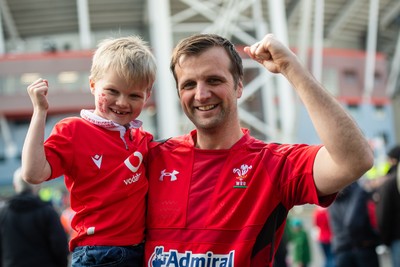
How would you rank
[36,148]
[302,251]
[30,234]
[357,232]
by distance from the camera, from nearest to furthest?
[36,148] → [30,234] → [357,232] → [302,251]

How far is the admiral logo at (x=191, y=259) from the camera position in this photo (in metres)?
1.96

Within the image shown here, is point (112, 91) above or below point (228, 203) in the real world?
above

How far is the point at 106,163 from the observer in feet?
7.00

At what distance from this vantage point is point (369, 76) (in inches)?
1203

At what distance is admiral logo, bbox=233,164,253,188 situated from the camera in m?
2.04

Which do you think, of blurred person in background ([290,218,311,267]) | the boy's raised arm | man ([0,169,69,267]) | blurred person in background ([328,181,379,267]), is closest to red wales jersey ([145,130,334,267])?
the boy's raised arm

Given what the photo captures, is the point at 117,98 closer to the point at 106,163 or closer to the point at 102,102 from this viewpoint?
the point at 102,102

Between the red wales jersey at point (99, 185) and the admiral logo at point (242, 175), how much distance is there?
0.36 metres

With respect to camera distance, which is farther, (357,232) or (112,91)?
(357,232)

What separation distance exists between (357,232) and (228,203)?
13.4 feet

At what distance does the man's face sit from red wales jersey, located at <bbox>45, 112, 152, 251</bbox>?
305 millimetres

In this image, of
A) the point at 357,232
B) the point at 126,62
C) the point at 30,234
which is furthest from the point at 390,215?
the point at 126,62

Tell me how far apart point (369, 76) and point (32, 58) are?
17.1 m

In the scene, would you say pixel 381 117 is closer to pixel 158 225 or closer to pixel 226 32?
pixel 226 32
